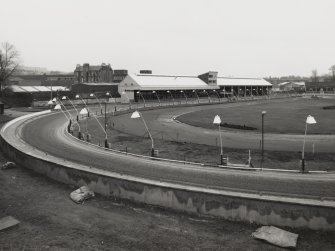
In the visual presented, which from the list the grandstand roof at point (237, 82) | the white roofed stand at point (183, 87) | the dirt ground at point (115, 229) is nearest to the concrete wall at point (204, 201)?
the dirt ground at point (115, 229)

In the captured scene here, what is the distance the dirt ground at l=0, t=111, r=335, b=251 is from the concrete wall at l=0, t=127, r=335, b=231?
425 millimetres

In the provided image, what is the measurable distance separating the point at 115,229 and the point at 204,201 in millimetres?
5066

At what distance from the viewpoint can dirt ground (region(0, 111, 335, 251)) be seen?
52.7 ft

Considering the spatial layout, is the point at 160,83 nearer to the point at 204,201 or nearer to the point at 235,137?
the point at 235,137

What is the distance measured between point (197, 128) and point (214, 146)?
13588mm

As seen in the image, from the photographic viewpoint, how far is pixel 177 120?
56969mm

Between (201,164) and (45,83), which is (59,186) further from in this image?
(45,83)

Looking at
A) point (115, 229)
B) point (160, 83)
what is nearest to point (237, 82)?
point (160, 83)

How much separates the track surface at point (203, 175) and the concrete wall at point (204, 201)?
281 centimetres

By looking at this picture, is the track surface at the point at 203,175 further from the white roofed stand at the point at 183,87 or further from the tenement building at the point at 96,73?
the tenement building at the point at 96,73

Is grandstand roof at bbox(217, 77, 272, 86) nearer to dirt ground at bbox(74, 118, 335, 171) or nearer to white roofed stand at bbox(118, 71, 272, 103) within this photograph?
white roofed stand at bbox(118, 71, 272, 103)

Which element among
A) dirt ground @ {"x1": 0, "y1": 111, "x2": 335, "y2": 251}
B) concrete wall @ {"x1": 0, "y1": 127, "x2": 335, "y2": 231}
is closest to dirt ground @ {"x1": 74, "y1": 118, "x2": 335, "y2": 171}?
concrete wall @ {"x1": 0, "y1": 127, "x2": 335, "y2": 231}

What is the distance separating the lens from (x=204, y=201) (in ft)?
61.6

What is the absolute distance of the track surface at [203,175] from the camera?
69.1ft
